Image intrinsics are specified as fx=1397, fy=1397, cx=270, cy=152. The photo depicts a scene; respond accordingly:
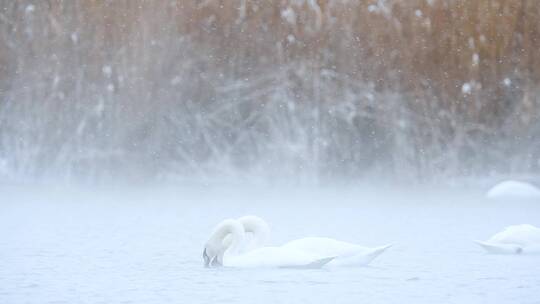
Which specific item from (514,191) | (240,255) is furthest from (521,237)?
(514,191)

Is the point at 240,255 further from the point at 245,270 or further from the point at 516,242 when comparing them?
the point at 516,242

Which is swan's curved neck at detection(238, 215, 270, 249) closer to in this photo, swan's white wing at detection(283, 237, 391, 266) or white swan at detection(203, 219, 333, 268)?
white swan at detection(203, 219, 333, 268)

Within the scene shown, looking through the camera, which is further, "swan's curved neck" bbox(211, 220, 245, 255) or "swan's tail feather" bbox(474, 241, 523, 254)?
"swan's tail feather" bbox(474, 241, 523, 254)

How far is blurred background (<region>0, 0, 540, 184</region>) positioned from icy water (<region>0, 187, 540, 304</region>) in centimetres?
265

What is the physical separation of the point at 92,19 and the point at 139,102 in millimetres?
1776

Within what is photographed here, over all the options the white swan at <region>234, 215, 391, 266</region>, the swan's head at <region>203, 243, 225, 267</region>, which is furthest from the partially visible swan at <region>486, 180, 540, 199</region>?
the swan's head at <region>203, 243, 225, 267</region>

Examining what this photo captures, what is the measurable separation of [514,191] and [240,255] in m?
8.81

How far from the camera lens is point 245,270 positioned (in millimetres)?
8578

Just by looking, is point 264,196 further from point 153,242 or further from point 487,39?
point 153,242

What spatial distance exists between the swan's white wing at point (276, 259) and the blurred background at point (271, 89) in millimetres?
10951

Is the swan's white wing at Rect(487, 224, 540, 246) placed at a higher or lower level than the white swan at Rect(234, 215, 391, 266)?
higher

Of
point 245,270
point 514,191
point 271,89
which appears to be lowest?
Result: point 245,270

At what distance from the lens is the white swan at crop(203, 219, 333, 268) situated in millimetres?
8430

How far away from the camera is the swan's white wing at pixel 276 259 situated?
8.41 m
